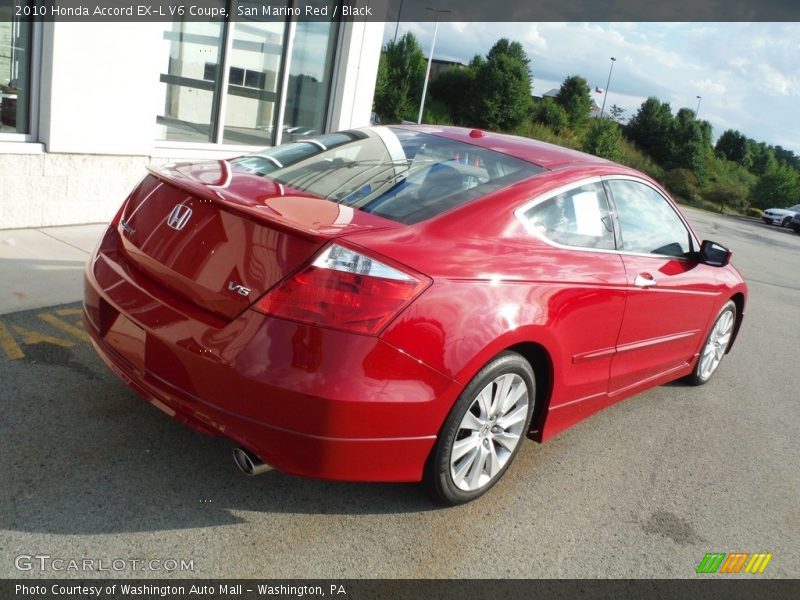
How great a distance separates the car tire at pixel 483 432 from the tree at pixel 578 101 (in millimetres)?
62882

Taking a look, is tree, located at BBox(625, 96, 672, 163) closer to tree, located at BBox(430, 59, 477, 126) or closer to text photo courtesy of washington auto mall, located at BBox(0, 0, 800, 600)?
tree, located at BBox(430, 59, 477, 126)

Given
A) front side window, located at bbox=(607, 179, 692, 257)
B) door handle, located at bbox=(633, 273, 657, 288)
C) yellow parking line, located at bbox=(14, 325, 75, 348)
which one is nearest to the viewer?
door handle, located at bbox=(633, 273, 657, 288)

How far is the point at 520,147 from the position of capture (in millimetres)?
3947

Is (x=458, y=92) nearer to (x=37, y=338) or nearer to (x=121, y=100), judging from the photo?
(x=121, y=100)

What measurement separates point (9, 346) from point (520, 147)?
292 centimetres

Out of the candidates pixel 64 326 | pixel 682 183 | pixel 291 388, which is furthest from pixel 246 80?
pixel 682 183

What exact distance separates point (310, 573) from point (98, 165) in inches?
221

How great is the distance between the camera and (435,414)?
2.86m

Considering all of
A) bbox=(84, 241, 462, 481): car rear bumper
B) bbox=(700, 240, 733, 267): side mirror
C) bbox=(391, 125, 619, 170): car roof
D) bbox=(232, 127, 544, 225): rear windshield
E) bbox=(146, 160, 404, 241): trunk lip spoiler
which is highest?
bbox=(391, 125, 619, 170): car roof

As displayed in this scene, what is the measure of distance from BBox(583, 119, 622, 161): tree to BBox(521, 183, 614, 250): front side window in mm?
47917

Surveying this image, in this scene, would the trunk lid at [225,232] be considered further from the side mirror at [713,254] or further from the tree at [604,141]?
the tree at [604,141]

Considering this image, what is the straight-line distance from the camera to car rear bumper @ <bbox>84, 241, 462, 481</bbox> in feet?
8.52

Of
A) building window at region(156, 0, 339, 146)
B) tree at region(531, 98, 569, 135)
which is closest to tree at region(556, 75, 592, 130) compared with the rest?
tree at region(531, 98, 569, 135)
